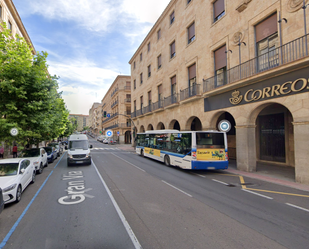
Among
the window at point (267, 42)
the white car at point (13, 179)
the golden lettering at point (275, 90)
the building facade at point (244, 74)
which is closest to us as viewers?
the white car at point (13, 179)

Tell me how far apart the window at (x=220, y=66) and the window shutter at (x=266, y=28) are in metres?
2.97

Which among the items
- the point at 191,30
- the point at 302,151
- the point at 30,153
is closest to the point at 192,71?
Answer: the point at 191,30

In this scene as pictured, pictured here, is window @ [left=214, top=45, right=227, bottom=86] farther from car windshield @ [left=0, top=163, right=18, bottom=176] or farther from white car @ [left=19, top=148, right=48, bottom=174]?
car windshield @ [left=0, top=163, right=18, bottom=176]

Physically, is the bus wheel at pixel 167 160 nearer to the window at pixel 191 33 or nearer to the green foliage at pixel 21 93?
the green foliage at pixel 21 93

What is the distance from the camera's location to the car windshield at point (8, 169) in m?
7.16

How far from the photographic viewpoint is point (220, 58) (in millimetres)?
15438

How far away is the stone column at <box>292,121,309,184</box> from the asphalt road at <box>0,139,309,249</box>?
1.45 meters

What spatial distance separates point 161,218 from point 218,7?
665 inches

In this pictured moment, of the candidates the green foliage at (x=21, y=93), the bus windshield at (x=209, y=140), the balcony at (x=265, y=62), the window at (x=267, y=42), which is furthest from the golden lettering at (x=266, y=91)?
the green foliage at (x=21, y=93)

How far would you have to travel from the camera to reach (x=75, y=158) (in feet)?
46.7

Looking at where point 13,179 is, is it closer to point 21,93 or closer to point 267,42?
point 21,93

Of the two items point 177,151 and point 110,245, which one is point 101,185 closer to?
point 110,245

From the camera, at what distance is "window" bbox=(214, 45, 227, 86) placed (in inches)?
592

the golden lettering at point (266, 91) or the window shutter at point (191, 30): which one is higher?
the window shutter at point (191, 30)
